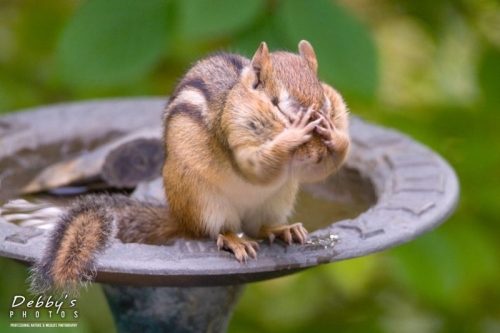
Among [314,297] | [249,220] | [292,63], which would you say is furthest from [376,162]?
[314,297]

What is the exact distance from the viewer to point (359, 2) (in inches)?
131

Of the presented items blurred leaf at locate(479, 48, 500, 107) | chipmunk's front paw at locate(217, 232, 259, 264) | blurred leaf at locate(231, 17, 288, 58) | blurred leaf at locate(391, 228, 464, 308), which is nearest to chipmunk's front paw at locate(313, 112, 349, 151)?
chipmunk's front paw at locate(217, 232, 259, 264)

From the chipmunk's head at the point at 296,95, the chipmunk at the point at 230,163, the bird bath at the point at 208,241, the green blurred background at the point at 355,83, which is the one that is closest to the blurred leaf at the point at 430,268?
the green blurred background at the point at 355,83

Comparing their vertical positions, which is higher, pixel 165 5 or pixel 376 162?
pixel 165 5

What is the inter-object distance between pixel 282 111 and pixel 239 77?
21 centimetres

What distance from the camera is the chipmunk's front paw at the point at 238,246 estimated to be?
5.13 feet

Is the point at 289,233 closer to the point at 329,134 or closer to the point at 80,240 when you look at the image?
the point at 329,134

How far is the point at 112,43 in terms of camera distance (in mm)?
2479

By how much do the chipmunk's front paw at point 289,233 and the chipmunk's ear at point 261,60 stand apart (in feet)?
1.16

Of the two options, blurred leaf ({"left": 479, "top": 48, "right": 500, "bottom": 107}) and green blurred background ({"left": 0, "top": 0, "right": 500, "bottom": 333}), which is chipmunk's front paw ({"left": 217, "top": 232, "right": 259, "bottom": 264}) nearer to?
green blurred background ({"left": 0, "top": 0, "right": 500, "bottom": 333})

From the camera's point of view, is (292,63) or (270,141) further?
(292,63)

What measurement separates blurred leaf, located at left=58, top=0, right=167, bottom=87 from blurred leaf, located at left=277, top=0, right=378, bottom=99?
1.40 ft

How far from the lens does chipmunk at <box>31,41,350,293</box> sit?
148 centimetres

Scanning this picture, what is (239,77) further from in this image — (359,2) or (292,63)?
(359,2)
